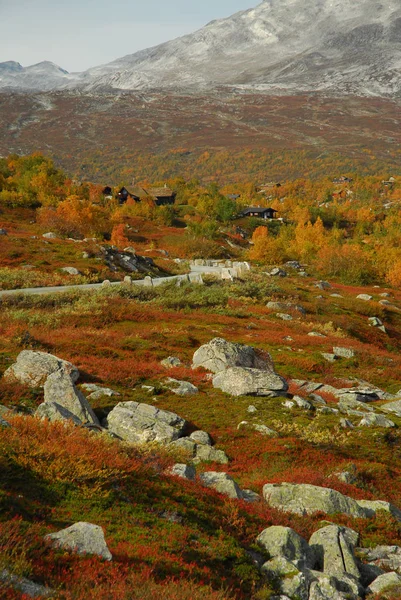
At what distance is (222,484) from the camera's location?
11.1m

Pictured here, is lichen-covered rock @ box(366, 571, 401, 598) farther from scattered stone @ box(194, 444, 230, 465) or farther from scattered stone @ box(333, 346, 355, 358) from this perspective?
scattered stone @ box(333, 346, 355, 358)

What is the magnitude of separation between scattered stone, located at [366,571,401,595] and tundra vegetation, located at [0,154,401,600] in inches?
59.6

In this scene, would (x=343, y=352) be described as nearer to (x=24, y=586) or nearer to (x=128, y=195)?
(x=24, y=586)

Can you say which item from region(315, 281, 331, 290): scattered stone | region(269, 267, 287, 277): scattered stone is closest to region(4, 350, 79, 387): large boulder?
region(315, 281, 331, 290): scattered stone

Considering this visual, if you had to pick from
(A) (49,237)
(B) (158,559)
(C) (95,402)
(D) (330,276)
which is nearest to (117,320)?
(C) (95,402)

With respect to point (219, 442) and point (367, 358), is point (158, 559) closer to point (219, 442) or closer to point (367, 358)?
point (219, 442)

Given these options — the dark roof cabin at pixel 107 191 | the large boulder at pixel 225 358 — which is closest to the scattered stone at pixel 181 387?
the large boulder at pixel 225 358

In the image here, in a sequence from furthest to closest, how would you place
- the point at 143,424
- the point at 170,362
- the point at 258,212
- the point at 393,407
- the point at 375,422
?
the point at 258,212, the point at 170,362, the point at 393,407, the point at 375,422, the point at 143,424

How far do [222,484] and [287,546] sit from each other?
2967 millimetres

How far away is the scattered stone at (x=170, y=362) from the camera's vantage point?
23.8 m

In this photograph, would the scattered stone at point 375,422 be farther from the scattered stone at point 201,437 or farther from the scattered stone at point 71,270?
the scattered stone at point 71,270

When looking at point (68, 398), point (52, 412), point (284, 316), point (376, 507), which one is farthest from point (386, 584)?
point (284, 316)

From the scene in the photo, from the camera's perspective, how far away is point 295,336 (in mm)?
35188

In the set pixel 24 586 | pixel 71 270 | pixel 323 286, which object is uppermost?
pixel 24 586
